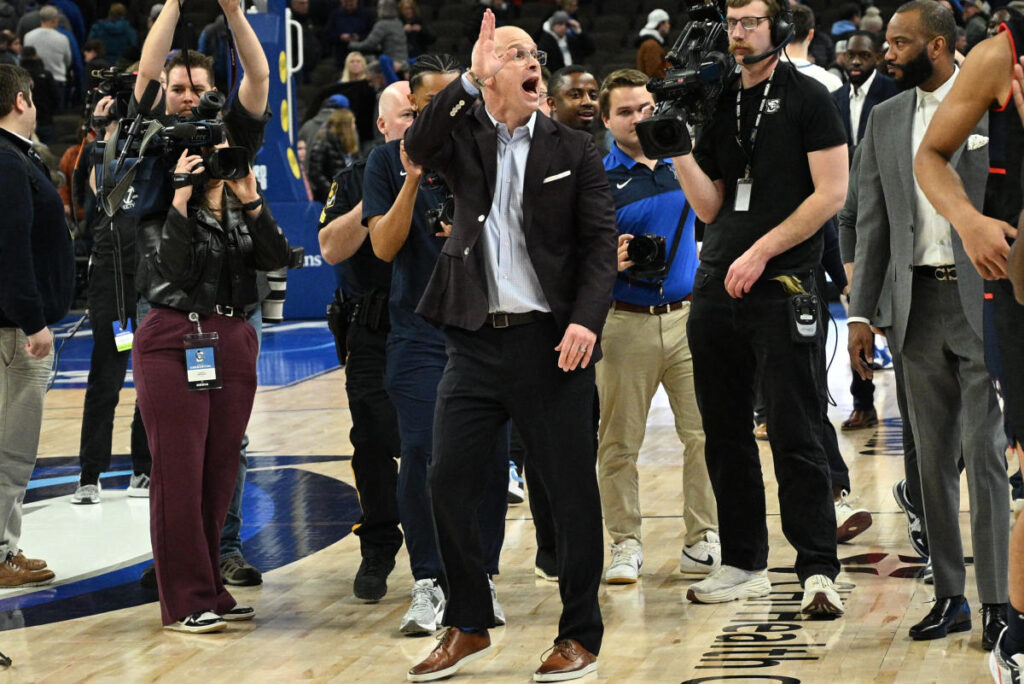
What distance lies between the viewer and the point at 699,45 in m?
4.88

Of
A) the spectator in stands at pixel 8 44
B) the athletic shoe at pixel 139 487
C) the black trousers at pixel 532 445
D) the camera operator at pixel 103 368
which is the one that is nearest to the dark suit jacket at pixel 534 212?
the black trousers at pixel 532 445

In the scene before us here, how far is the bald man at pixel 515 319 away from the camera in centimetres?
441

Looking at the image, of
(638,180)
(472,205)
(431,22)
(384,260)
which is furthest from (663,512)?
(431,22)

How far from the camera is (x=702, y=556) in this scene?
18.4 feet

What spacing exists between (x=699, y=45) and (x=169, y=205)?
1.89 m

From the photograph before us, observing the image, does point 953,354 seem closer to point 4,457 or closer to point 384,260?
point 384,260

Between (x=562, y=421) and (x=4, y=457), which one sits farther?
(x=4, y=457)

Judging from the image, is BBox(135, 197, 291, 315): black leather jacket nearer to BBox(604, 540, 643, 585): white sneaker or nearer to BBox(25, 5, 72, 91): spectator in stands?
BBox(604, 540, 643, 585): white sneaker

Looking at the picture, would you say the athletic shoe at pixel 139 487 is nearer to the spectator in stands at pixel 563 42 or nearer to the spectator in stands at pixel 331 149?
the spectator in stands at pixel 331 149

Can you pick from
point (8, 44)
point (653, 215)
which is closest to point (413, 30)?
point (8, 44)

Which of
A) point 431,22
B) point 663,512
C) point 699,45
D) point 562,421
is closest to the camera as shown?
point 562,421

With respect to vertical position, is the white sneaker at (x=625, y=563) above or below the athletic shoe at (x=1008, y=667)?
below

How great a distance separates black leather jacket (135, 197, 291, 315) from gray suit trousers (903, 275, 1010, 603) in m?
2.11

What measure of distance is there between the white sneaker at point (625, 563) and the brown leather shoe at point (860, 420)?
10.2 feet
